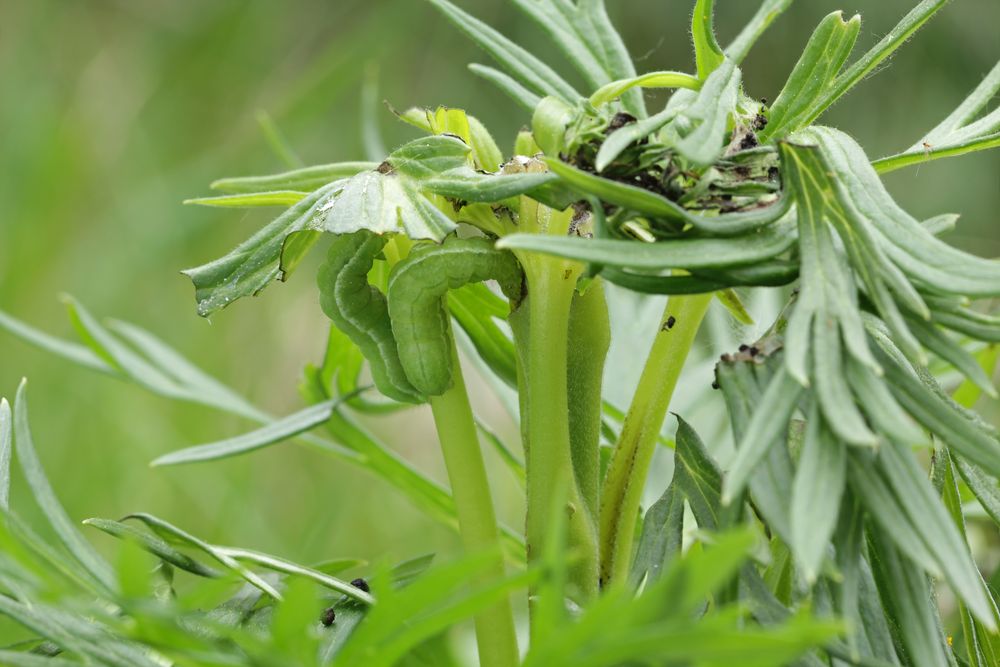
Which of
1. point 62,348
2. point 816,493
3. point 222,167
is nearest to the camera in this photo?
point 816,493

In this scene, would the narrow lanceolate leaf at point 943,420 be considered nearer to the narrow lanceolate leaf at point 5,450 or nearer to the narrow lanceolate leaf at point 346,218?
the narrow lanceolate leaf at point 346,218

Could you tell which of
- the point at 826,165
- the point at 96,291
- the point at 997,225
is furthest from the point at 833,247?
the point at 997,225

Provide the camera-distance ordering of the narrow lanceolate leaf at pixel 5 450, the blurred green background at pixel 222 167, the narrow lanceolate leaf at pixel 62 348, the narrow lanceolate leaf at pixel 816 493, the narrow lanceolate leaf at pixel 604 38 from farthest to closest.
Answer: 1. the blurred green background at pixel 222 167
2. the narrow lanceolate leaf at pixel 62 348
3. the narrow lanceolate leaf at pixel 604 38
4. the narrow lanceolate leaf at pixel 5 450
5. the narrow lanceolate leaf at pixel 816 493

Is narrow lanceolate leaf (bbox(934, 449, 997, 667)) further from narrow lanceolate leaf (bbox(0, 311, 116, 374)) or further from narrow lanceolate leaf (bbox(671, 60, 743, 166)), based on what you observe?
narrow lanceolate leaf (bbox(0, 311, 116, 374))

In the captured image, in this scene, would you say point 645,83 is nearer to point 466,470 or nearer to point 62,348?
point 466,470

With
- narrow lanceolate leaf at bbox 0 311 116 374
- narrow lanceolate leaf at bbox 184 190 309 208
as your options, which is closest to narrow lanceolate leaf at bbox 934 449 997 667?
narrow lanceolate leaf at bbox 184 190 309 208

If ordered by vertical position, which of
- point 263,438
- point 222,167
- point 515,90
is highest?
point 222,167

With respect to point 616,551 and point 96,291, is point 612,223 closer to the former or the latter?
point 616,551

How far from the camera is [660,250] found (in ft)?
0.87

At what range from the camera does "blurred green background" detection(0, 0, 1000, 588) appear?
114 centimetres

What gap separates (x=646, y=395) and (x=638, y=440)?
0.02 meters

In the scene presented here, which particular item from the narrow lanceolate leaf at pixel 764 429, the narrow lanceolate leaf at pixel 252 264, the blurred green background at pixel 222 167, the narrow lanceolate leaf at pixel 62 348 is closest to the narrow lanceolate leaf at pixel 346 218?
the narrow lanceolate leaf at pixel 252 264

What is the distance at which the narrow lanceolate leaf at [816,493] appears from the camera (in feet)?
0.73

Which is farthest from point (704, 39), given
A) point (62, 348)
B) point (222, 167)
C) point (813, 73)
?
point (222, 167)
